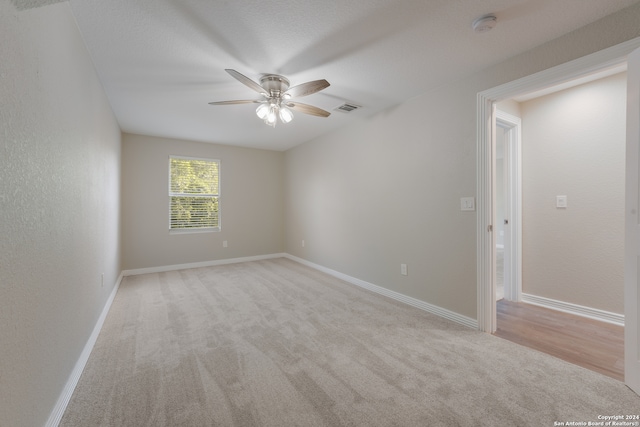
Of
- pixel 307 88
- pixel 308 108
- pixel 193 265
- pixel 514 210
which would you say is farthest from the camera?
pixel 193 265

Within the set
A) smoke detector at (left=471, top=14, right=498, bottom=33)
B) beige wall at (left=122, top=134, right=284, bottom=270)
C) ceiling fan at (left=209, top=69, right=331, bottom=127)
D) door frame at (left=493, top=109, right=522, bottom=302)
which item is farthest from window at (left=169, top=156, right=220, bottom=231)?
door frame at (left=493, top=109, right=522, bottom=302)

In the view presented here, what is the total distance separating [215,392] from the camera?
5.43 ft

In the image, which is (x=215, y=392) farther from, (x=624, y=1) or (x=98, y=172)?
(x=624, y=1)

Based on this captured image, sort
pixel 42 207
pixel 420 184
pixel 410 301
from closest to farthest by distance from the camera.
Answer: pixel 42 207 < pixel 420 184 < pixel 410 301

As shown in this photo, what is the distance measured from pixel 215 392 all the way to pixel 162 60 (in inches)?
100

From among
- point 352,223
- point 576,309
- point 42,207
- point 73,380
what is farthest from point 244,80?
point 576,309

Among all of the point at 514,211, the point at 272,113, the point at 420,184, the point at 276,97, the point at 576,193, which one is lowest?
the point at 514,211

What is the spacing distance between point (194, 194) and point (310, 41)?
13.1 feet

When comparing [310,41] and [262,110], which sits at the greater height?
[310,41]

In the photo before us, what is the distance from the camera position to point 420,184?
3.03 metres

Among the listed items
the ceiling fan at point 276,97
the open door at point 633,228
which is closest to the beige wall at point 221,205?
the ceiling fan at point 276,97

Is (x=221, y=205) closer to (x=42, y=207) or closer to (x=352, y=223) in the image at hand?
(x=352, y=223)

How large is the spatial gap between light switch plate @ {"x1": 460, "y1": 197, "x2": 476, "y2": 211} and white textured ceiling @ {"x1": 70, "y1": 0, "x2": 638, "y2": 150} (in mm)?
1181

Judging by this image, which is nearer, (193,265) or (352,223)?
(352,223)
